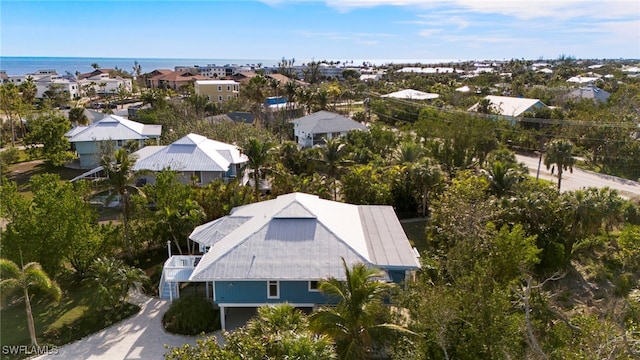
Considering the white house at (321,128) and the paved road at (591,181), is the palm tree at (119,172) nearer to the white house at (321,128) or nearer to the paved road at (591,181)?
the white house at (321,128)

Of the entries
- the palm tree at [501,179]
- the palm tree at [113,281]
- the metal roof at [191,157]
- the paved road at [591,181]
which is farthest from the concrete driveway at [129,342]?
the paved road at [591,181]

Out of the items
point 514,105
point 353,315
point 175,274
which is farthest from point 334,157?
point 514,105

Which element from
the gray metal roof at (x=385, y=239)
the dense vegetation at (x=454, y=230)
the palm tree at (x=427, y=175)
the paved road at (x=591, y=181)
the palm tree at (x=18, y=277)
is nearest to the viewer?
the dense vegetation at (x=454, y=230)

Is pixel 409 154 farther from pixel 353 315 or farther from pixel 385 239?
pixel 353 315

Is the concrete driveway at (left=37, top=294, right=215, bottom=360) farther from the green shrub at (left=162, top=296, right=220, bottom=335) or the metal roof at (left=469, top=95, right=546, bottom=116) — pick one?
the metal roof at (left=469, top=95, right=546, bottom=116)

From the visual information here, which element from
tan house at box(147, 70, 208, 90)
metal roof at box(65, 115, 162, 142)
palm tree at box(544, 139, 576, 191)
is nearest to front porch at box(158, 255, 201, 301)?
palm tree at box(544, 139, 576, 191)

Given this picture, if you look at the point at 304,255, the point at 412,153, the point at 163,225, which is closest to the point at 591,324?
the point at 304,255

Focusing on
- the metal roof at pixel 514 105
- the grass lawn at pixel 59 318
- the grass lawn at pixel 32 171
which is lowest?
the grass lawn at pixel 59 318
